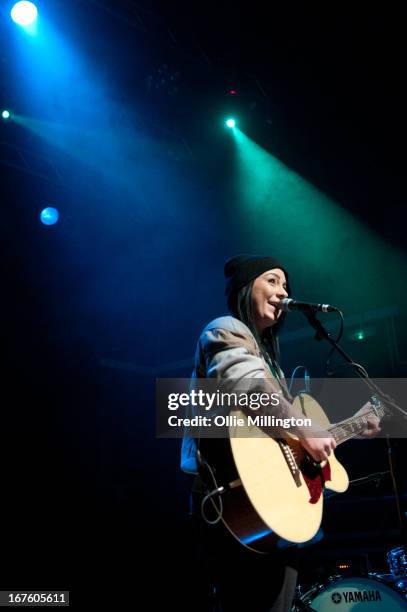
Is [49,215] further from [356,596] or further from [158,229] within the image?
[356,596]

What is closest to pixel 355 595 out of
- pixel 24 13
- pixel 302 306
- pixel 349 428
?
pixel 349 428

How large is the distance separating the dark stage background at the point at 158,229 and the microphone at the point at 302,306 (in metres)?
2.33

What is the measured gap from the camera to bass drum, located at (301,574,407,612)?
351 centimetres

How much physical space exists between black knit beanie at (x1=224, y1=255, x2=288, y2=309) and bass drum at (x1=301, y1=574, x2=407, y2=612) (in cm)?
229

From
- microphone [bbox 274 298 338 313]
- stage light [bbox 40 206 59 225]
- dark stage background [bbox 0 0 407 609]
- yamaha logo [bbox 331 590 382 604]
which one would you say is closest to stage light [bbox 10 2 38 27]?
dark stage background [bbox 0 0 407 609]

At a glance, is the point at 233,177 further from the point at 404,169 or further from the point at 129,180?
the point at 404,169

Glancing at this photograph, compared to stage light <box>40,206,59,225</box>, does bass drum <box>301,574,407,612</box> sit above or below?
below

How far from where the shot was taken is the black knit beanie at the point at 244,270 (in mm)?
2797

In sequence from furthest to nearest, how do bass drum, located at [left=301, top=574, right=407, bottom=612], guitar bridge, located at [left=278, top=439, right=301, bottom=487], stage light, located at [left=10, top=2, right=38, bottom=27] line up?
stage light, located at [left=10, top=2, right=38, bottom=27] → bass drum, located at [left=301, top=574, right=407, bottom=612] → guitar bridge, located at [left=278, top=439, right=301, bottom=487]

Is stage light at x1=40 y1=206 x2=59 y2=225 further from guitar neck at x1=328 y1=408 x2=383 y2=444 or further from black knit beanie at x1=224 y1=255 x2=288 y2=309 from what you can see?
guitar neck at x1=328 y1=408 x2=383 y2=444

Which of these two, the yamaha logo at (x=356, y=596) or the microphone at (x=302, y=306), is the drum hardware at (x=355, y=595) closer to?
the yamaha logo at (x=356, y=596)

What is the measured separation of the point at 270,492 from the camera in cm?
202

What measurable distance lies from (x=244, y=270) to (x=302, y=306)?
0.40m

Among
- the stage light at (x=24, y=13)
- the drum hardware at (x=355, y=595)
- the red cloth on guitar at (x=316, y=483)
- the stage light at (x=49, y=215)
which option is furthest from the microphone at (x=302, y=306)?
the stage light at (x=49, y=215)
